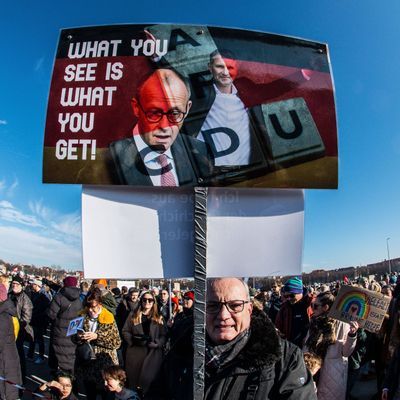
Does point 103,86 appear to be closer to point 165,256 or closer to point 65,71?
point 65,71

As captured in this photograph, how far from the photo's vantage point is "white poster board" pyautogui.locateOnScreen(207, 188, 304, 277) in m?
2.04

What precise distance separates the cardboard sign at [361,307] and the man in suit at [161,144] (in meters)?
3.00

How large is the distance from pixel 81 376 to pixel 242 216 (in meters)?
4.62

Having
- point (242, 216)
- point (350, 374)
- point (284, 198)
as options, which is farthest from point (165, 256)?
point (350, 374)

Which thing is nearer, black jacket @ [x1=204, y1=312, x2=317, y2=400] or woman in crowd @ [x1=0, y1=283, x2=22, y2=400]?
black jacket @ [x1=204, y1=312, x2=317, y2=400]

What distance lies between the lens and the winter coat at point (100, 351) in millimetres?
5531

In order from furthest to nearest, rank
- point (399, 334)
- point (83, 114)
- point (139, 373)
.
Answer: point (139, 373) < point (399, 334) < point (83, 114)

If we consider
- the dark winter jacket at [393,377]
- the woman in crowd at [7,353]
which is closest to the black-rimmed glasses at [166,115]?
the dark winter jacket at [393,377]

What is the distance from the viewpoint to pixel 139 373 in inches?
219

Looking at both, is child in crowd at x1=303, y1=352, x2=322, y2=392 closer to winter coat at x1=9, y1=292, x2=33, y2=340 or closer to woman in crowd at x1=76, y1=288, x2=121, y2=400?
woman in crowd at x1=76, y1=288, x2=121, y2=400

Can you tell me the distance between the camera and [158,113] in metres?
2.02

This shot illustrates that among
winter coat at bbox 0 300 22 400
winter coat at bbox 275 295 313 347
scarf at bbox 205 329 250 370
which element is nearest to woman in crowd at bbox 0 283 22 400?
winter coat at bbox 0 300 22 400

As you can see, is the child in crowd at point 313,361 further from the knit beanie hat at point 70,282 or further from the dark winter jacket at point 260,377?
the knit beanie hat at point 70,282

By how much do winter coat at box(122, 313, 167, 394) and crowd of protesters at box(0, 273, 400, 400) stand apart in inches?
0.6
